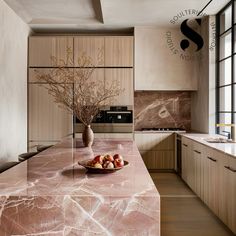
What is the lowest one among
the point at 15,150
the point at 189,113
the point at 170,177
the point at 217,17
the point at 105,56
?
the point at 170,177

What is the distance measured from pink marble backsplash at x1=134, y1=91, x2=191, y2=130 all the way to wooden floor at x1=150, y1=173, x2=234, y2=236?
168 centimetres

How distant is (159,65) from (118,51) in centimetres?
80

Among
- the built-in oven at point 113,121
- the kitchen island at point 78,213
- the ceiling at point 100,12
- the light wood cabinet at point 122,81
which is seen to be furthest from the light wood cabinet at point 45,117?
the kitchen island at point 78,213

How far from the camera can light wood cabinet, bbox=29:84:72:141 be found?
17.0ft

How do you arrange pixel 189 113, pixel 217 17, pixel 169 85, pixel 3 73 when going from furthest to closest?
pixel 189 113 → pixel 169 85 → pixel 217 17 → pixel 3 73

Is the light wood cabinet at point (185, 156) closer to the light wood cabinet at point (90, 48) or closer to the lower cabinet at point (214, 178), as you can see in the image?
the lower cabinet at point (214, 178)

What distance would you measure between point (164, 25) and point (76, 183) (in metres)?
4.27

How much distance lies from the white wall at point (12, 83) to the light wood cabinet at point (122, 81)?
4.93 feet

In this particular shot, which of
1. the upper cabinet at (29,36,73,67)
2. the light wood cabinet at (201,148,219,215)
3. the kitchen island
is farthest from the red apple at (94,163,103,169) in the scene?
the upper cabinet at (29,36,73,67)

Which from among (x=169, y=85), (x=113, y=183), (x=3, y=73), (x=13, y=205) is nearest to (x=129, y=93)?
(x=169, y=85)

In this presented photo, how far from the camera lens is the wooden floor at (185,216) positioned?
274 cm

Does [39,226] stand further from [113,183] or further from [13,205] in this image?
[113,183]

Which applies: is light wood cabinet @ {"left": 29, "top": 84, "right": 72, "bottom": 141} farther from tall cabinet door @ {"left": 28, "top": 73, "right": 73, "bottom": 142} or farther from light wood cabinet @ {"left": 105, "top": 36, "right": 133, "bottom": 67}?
light wood cabinet @ {"left": 105, "top": 36, "right": 133, "bottom": 67}

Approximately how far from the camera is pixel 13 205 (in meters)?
1.35
